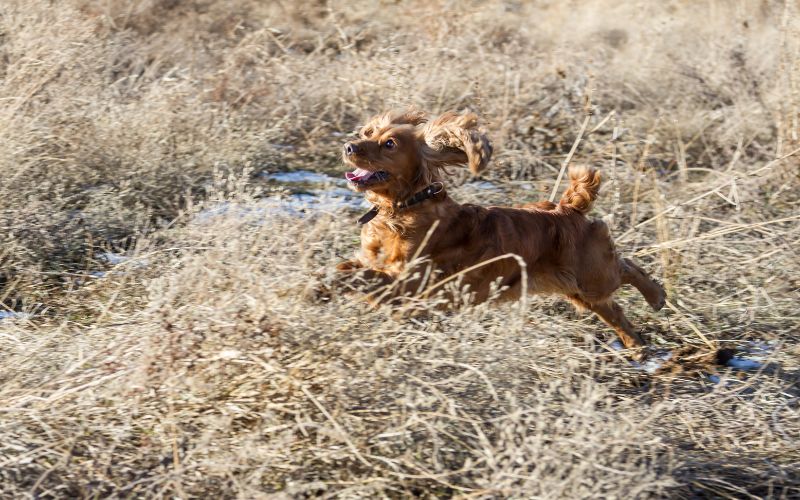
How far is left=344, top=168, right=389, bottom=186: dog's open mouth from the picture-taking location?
4.42m

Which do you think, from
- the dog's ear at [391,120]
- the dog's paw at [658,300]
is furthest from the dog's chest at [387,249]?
the dog's paw at [658,300]

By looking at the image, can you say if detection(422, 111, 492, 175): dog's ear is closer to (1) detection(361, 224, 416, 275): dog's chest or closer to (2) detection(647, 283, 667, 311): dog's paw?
(1) detection(361, 224, 416, 275): dog's chest

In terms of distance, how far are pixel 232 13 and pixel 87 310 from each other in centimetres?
699

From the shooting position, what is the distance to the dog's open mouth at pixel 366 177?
4418mm

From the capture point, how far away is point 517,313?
3.86 meters

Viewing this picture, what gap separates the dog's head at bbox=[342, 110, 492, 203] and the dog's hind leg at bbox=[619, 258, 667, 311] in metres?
1.05

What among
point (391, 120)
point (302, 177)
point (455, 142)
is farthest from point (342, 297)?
point (302, 177)

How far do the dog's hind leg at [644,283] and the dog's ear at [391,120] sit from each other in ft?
4.03

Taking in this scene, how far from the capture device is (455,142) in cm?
468

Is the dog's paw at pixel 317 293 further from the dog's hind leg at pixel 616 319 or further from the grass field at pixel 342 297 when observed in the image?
the dog's hind leg at pixel 616 319

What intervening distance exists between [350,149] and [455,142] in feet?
1.81

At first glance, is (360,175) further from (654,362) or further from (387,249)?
(654,362)

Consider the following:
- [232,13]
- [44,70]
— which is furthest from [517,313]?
[232,13]

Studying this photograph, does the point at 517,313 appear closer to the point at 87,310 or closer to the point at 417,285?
the point at 417,285
